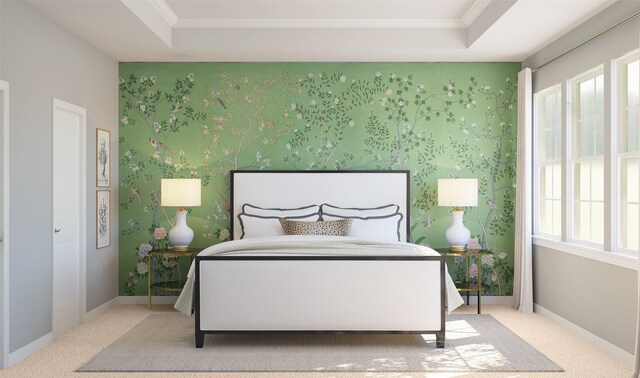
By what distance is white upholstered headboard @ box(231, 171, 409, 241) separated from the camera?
6.37m

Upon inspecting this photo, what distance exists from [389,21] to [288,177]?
1836mm

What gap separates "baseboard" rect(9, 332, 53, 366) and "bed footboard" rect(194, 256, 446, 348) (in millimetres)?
1231

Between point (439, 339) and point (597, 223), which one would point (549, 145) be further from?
point (439, 339)

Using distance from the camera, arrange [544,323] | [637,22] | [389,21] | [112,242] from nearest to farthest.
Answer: [637,22], [544,323], [389,21], [112,242]

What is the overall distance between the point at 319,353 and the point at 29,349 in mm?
2066

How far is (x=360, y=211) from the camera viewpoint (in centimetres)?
625

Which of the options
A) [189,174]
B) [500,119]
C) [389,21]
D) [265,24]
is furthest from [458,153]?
[189,174]

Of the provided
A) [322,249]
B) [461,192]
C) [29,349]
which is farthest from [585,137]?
[29,349]

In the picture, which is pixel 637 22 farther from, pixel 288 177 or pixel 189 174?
pixel 189 174

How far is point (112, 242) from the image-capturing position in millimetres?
6266

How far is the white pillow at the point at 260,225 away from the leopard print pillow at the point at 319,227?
0.61ft

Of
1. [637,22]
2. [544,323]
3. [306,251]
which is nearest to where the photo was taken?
[637,22]

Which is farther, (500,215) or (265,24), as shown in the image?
(500,215)

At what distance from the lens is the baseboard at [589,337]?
4.23 m
